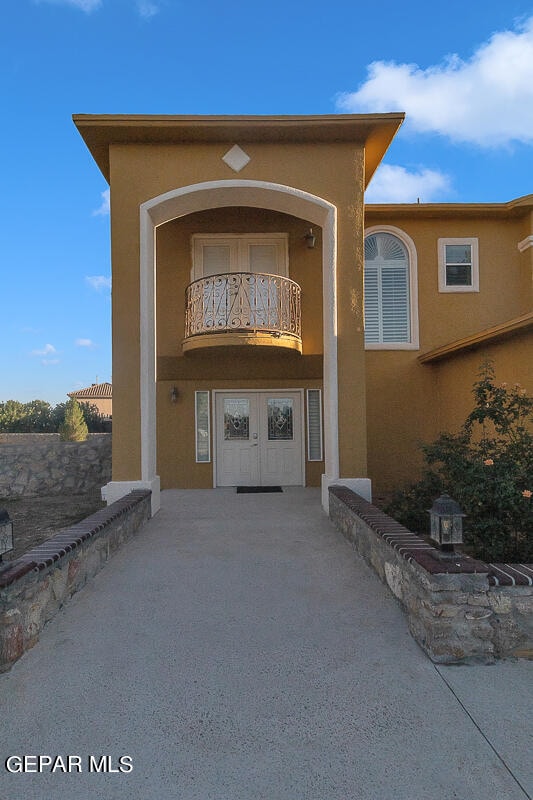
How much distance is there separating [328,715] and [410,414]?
799 cm

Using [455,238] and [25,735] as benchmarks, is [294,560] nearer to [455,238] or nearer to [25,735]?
[25,735]

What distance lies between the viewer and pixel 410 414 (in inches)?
389

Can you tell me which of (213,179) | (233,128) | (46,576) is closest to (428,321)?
(213,179)

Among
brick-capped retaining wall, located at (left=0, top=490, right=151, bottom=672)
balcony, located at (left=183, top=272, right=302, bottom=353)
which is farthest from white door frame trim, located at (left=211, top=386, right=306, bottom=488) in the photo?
brick-capped retaining wall, located at (left=0, top=490, right=151, bottom=672)

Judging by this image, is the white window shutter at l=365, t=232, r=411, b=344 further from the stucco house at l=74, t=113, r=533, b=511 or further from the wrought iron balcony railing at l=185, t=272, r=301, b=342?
the wrought iron balcony railing at l=185, t=272, r=301, b=342

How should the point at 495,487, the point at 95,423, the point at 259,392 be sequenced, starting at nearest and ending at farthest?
the point at 495,487
the point at 259,392
the point at 95,423

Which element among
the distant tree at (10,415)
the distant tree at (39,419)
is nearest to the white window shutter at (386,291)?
the distant tree at (39,419)

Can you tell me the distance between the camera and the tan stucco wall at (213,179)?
7.22 m

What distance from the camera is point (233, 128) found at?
7.16 metres

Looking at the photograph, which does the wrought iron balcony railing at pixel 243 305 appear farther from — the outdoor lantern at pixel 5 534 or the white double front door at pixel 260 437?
the outdoor lantern at pixel 5 534

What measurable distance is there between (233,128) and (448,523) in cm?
667

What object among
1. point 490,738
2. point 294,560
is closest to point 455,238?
point 294,560

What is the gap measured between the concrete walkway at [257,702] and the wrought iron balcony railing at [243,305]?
5234 millimetres

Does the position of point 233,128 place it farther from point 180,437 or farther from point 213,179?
point 180,437
